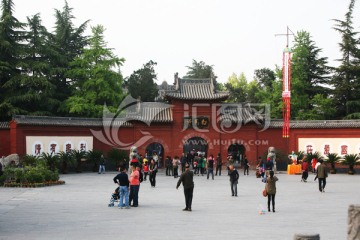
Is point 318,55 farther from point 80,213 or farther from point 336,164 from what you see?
point 80,213

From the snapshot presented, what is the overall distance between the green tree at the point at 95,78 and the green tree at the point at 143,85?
19696 mm

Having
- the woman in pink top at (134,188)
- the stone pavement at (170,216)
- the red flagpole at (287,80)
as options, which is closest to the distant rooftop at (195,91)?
the red flagpole at (287,80)

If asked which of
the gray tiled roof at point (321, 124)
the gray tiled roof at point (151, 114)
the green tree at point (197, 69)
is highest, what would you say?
the green tree at point (197, 69)

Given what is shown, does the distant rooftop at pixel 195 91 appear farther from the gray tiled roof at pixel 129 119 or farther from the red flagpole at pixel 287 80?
the red flagpole at pixel 287 80

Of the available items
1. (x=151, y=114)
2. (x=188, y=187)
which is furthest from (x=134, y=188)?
(x=151, y=114)

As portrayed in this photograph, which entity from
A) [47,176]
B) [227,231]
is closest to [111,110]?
[47,176]

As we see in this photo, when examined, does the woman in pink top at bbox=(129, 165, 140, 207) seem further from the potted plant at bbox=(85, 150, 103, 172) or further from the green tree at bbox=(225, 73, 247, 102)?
the green tree at bbox=(225, 73, 247, 102)

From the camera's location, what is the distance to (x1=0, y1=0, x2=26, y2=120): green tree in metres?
37.2

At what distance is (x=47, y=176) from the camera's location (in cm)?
2398

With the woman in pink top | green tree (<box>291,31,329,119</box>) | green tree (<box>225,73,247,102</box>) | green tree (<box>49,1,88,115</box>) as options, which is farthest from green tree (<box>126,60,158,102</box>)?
the woman in pink top

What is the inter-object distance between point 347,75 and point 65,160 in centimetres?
2670

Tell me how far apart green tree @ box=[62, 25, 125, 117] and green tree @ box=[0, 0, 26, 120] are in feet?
16.1

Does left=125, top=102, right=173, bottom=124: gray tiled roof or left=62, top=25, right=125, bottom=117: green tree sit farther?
left=62, top=25, right=125, bottom=117: green tree

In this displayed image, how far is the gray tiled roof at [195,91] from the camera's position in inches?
1524
